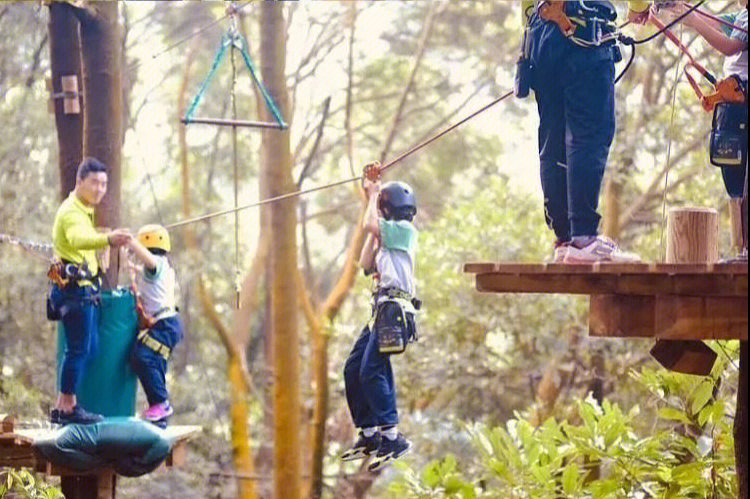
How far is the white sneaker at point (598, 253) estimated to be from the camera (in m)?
3.89

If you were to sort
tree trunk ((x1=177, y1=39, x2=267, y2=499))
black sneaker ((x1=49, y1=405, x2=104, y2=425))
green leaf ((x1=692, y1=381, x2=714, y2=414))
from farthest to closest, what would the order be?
tree trunk ((x1=177, y1=39, x2=267, y2=499)) → black sneaker ((x1=49, y1=405, x2=104, y2=425)) → green leaf ((x1=692, y1=381, x2=714, y2=414))

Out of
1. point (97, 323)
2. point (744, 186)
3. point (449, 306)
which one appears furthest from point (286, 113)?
point (744, 186)

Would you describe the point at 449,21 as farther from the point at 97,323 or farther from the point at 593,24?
the point at 593,24

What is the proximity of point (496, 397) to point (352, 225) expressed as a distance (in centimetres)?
403

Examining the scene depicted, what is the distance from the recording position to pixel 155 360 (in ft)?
18.6

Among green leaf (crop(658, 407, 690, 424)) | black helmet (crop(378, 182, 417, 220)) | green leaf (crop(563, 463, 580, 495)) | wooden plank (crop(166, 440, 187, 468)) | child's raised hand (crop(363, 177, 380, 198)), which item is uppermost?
child's raised hand (crop(363, 177, 380, 198))

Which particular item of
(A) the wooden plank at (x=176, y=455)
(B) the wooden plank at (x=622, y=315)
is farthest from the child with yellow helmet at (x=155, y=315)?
(B) the wooden plank at (x=622, y=315)

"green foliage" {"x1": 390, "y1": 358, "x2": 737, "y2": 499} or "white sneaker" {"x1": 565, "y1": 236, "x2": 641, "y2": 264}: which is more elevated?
"white sneaker" {"x1": 565, "y1": 236, "x2": 641, "y2": 264}

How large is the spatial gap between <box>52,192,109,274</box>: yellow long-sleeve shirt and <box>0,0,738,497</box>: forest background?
7.42ft

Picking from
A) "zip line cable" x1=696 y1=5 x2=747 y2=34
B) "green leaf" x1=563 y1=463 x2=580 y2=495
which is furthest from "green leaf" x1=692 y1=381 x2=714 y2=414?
"zip line cable" x1=696 y1=5 x2=747 y2=34

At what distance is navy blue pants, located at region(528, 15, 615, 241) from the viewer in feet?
13.2

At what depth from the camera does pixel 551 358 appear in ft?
32.2

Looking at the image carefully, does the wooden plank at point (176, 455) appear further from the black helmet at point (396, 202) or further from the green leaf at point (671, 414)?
the green leaf at point (671, 414)

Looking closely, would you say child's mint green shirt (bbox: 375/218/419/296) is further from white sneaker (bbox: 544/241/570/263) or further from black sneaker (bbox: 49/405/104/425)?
black sneaker (bbox: 49/405/104/425)
